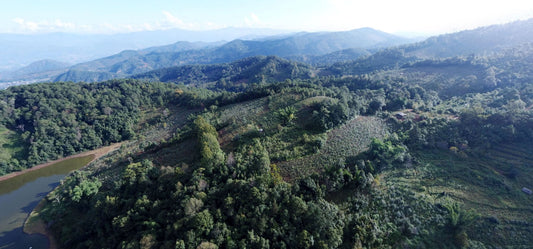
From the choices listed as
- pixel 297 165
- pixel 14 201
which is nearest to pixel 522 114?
pixel 297 165

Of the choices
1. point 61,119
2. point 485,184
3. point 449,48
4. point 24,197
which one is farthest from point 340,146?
→ point 449,48

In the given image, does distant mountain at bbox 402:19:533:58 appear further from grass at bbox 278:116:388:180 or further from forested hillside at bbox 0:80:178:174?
forested hillside at bbox 0:80:178:174

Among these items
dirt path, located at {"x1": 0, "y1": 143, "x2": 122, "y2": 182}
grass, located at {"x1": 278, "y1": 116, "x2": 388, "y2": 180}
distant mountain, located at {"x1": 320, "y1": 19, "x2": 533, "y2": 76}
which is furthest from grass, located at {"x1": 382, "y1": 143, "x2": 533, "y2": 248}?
distant mountain, located at {"x1": 320, "y1": 19, "x2": 533, "y2": 76}

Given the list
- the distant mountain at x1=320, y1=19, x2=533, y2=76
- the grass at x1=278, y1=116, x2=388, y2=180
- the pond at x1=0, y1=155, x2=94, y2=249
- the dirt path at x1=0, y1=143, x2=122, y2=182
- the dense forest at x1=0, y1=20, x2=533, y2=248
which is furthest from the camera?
the distant mountain at x1=320, y1=19, x2=533, y2=76

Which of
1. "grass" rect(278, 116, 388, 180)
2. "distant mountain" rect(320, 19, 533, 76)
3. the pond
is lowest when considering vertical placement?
the pond

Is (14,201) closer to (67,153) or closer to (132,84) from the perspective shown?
(67,153)

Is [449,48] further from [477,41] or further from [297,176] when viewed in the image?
[297,176]

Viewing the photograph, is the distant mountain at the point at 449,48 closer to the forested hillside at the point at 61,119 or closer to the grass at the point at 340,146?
the grass at the point at 340,146
